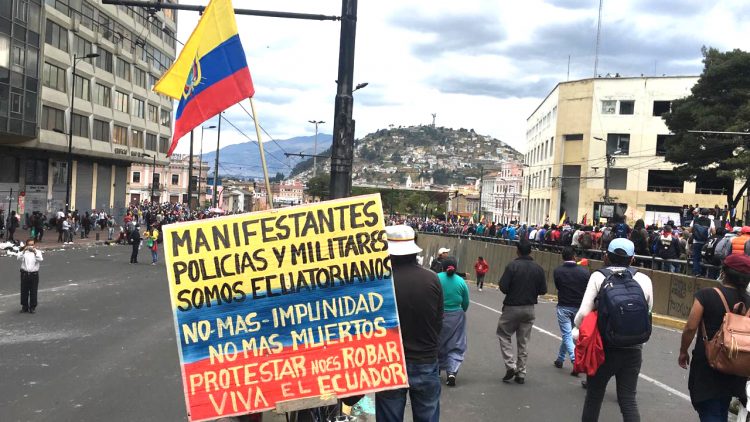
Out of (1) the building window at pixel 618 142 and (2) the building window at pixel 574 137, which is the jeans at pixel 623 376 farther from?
(2) the building window at pixel 574 137

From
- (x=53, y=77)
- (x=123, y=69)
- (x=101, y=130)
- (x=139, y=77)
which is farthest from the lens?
(x=139, y=77)

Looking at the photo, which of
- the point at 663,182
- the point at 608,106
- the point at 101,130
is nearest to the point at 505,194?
the point at 608,106

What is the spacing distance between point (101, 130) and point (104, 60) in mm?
5044

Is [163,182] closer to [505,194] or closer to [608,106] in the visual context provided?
[505,194]

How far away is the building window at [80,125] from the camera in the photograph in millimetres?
42062

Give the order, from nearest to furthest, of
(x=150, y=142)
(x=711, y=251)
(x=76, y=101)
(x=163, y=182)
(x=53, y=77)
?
(x=711, y=251) → (x=53, y=77) → (x=76, y=101) → (x=150, y=142) → (x=163, y=182)

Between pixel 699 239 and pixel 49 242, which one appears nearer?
pixel 699 239

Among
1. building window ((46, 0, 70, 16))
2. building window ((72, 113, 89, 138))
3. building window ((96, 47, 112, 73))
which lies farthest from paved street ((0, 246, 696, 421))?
building window ((96, 47, 112, 73))

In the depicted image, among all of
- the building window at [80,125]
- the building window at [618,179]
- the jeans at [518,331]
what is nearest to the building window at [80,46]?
the building window at [80,125]

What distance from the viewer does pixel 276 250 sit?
3.84 metres

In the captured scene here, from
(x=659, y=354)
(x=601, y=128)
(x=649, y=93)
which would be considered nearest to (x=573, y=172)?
(x=601, y=128)

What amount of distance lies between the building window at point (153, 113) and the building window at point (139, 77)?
7.22 ft

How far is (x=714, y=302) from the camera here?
4.58 metres

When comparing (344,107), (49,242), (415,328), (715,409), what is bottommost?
(49,242)
